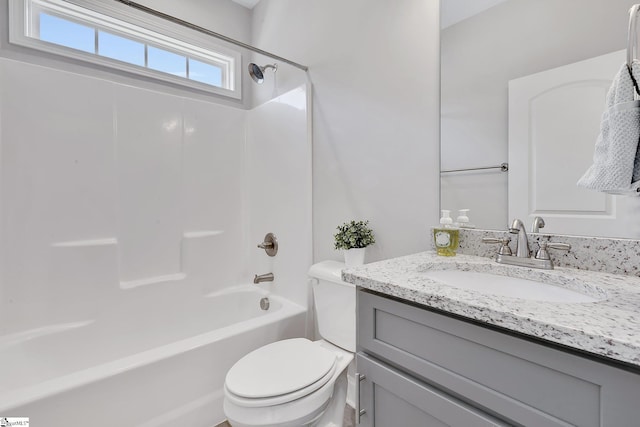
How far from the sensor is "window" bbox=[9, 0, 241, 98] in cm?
178

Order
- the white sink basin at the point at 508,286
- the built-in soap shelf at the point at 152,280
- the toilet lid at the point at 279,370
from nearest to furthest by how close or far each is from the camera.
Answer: the white sink basin at the point at 508,286
the toilet lid at the point at 279,370
the built-in soap shelf at the point at 152,280

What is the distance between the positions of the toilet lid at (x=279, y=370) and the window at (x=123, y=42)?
202cm

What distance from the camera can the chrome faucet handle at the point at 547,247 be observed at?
927 mm

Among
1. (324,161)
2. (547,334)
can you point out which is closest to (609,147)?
(547,334)

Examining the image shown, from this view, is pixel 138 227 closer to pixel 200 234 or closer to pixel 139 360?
pixel 200 234

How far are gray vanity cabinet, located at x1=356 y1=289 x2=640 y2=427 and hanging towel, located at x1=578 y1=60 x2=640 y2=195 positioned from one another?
48cm

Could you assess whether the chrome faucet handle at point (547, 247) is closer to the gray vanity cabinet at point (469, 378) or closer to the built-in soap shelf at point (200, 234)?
the gray vanity cabinet at point (469, 378)

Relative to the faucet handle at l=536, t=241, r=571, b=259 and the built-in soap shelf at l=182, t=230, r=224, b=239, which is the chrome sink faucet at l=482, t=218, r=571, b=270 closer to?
the faucet handle at l=536, t=241, r=571, b=259

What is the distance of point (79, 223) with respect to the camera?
1772 millimetres

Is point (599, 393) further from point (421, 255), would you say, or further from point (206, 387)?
point (206, 387)

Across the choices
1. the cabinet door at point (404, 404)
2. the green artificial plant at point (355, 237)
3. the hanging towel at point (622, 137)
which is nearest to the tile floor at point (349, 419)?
the cabinet door at point (404, 404)

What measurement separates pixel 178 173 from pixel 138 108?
1.57ft

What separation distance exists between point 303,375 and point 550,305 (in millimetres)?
857

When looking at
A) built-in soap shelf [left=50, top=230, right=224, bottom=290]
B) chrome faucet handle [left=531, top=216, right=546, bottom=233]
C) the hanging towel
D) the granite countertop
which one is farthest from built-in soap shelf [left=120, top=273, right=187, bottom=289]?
the hanging towel
